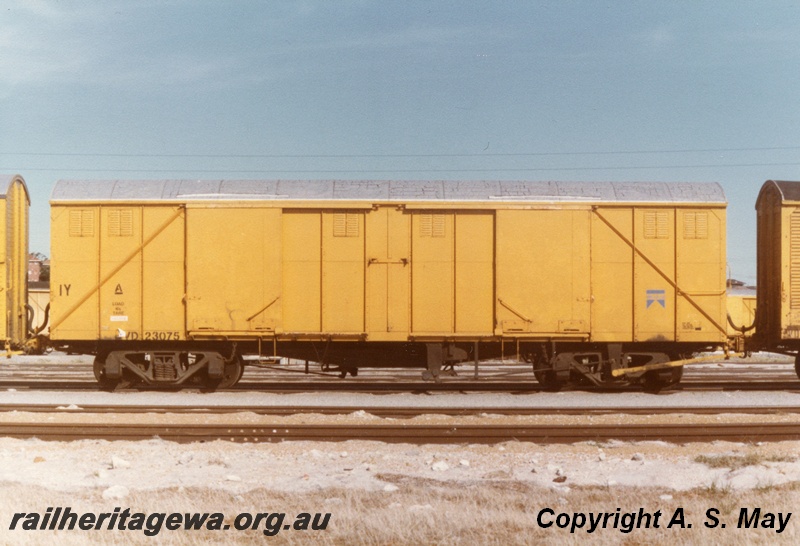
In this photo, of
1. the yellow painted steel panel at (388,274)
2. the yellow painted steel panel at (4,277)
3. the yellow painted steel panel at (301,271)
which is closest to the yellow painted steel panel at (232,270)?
the yellow painted steel panel at (301,271)

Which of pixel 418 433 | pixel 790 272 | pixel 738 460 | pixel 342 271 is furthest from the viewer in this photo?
pixel 790 272

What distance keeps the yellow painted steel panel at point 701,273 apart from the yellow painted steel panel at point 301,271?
7.39 metres

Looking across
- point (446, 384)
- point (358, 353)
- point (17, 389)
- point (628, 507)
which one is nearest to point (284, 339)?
point (358, 353)

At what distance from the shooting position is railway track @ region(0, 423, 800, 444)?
9.25 metres

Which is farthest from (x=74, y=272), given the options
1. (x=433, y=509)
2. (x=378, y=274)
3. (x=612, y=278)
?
(x=612, y=278)

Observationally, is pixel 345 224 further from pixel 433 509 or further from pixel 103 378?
pixel 433 509

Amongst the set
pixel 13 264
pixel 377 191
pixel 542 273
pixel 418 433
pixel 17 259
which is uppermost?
pixel 377 191

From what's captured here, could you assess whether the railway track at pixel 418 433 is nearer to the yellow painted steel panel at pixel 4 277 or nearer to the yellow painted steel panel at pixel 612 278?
the yellow painted steel panel at pixel 612 278

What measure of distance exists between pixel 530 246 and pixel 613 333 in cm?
244

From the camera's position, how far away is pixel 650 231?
44.7ft

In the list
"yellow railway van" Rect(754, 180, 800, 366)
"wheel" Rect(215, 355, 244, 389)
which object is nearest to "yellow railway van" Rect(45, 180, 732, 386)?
"wheel" Rect(215, 355, 244, 389)

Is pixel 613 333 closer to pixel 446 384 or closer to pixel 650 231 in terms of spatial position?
pixel 650 231

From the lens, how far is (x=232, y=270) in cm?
1328

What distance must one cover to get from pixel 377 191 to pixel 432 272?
2014mm
